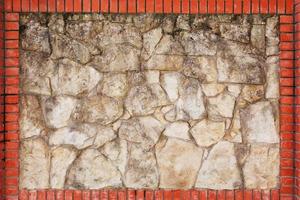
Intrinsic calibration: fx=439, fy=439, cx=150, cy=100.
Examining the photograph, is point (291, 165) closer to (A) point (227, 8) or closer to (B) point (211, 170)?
(B) point (211, 170)

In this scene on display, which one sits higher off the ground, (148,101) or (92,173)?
(148,101)

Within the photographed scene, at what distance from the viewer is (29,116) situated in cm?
385

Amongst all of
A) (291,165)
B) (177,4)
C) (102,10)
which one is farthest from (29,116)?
(291,165)

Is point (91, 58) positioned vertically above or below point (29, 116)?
above

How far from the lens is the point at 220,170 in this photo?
3.90 meters

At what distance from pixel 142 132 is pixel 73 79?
0.76 meters

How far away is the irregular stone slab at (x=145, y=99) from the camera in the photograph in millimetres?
3863

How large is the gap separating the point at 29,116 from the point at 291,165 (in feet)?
7.70

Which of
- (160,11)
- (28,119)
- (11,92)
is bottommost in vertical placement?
(28,119)

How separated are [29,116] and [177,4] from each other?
1.63 meters

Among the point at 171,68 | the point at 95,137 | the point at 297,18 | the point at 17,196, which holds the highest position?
the point at 297,18

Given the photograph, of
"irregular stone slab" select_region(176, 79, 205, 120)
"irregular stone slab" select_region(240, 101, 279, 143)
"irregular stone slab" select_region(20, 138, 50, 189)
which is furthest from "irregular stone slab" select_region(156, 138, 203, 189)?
"irregular stone slab" select_region(20, 138, 50, 189)

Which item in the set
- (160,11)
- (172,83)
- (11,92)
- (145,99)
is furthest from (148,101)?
(11,92)

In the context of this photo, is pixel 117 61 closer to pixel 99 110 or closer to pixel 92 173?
pixel 99 110
